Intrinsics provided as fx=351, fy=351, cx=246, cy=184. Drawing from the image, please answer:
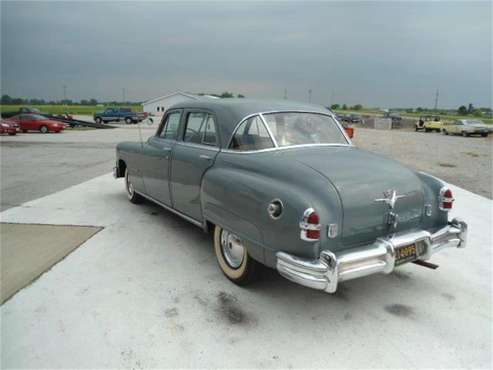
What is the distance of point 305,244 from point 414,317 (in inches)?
50.3

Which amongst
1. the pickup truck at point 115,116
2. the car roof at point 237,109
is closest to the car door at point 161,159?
the car roof at point 237,109

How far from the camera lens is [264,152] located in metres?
3.28

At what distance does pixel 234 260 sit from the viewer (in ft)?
11.4

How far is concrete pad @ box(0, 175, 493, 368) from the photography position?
246cm

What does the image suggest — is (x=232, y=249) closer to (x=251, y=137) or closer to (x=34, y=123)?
(x=251, y=137)

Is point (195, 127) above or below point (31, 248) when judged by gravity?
above

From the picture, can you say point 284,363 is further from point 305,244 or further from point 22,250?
point 22,250

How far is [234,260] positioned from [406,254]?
156cm

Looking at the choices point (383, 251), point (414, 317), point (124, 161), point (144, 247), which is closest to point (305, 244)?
point (383, 251)

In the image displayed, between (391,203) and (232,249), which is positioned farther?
(232,249)

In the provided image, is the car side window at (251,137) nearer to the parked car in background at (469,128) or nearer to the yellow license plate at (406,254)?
the yellow license plate at (406,254)

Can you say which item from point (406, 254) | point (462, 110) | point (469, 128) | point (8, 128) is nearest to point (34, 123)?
point (8, 128)

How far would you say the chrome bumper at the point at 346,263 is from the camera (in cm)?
246

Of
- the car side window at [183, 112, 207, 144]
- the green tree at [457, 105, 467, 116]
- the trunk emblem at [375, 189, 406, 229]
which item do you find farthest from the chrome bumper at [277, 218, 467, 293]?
the green tree at [457, 105, 467, 116]
